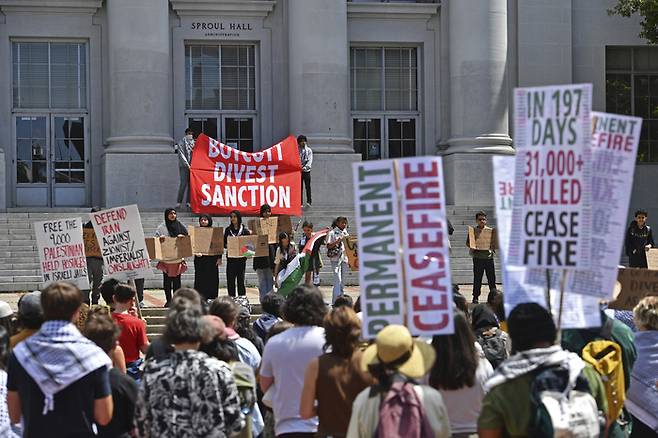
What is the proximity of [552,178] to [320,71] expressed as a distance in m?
23.1

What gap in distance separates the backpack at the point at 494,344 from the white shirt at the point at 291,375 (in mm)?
2433

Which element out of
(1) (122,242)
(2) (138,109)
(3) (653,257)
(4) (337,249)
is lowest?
(3) (653,257)

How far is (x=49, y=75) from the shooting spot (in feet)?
99.9

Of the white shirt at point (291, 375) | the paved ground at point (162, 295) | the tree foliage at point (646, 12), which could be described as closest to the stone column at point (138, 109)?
the paved ground at point (162, 295)

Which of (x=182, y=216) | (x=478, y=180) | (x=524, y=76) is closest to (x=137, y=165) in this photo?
(x=182, y=216)

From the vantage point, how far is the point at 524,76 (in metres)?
31.2

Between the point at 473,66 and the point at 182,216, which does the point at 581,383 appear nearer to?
the point at 182,216

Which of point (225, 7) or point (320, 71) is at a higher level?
point (225, 7)

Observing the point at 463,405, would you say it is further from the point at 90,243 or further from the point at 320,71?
the point at 320,71

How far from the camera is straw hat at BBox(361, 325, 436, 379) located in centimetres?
599

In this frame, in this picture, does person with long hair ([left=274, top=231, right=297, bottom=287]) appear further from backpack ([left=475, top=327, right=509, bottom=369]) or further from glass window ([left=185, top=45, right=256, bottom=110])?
glass window ([left=185, top=45, right=256, bottom=110])

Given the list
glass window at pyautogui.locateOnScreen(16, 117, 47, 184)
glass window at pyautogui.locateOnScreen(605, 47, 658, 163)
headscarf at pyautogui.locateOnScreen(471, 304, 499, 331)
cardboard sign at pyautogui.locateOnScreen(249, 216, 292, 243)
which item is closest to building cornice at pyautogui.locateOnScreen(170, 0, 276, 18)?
glass window at pyautogui.locateOnScreen(16, 117, 47, 184)

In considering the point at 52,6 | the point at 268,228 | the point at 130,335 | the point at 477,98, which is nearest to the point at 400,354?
the point at 130,335

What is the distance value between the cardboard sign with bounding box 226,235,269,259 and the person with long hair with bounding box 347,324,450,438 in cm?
1246
